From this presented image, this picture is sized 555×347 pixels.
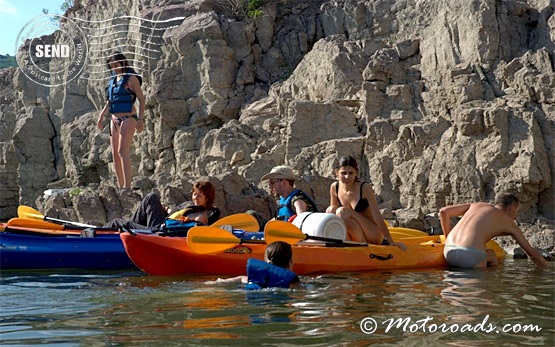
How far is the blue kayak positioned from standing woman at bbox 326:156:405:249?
2.57m

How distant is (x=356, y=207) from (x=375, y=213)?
8.9 inches

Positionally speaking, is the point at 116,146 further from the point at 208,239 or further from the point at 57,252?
the point at 208,239

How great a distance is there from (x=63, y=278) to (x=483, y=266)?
4.62 meters

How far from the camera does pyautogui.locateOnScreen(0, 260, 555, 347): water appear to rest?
3.92 metres

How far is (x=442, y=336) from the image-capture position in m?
3.94

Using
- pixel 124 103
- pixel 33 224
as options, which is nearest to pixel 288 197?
pixel 33 224

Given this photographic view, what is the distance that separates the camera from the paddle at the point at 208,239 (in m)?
7.07

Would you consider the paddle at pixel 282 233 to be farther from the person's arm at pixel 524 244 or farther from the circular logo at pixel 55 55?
the circular logo at pixel 55 55

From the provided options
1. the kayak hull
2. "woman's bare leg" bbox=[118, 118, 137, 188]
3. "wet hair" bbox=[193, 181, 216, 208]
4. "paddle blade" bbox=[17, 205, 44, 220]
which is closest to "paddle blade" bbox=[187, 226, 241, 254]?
the kayak hull

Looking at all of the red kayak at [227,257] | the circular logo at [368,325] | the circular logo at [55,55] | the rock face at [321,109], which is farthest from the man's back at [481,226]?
the circular logo at [55,55]

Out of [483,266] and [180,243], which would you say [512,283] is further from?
[180,243]

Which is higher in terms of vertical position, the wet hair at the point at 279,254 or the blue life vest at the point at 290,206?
the blue life vest at the point at 290,206

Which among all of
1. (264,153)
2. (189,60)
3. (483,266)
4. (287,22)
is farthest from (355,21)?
(483,266)

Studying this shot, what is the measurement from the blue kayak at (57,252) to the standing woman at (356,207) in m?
2.57
